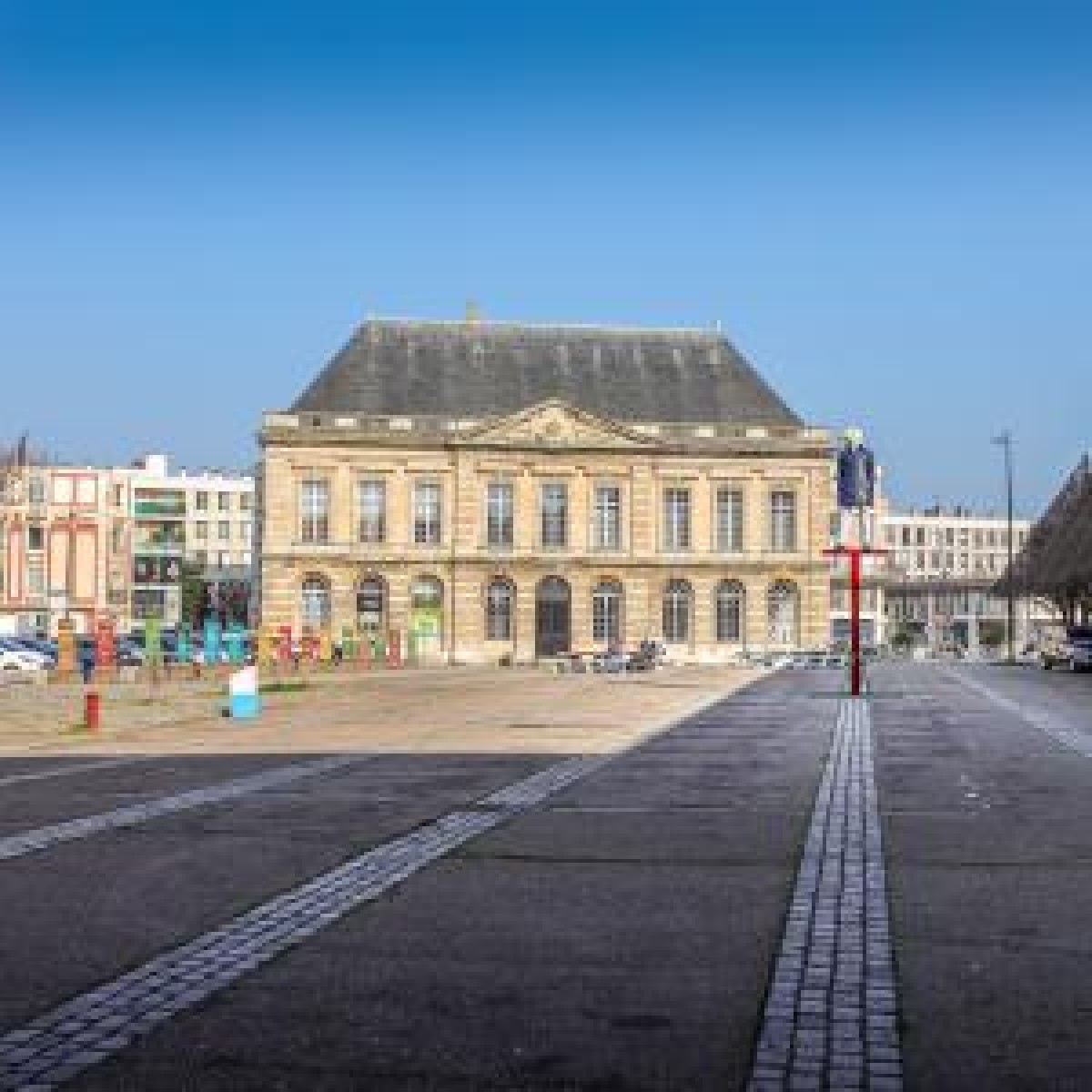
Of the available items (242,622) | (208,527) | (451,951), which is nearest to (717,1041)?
(451,951)

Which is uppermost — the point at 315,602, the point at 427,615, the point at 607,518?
the point at 607,518

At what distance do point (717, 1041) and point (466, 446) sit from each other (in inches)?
3206

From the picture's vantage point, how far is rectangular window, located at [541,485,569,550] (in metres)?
88.6

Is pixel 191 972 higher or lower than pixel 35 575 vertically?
lower

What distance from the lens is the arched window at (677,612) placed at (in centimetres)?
8956

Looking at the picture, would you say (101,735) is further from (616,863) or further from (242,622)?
(242,622)

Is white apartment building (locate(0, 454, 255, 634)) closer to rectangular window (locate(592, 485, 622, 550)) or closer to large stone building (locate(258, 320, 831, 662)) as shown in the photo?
large stone building (locate(258, 320, 831, 662))

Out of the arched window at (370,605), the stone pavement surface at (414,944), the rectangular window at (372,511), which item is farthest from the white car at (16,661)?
the stone pavement surface at (414,944)

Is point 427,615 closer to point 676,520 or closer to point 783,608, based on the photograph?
point 676,520

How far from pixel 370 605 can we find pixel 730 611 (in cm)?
1876

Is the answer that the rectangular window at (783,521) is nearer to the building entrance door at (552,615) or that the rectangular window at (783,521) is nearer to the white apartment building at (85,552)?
the building entrance door at (552,615)

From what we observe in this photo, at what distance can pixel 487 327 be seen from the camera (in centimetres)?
9044

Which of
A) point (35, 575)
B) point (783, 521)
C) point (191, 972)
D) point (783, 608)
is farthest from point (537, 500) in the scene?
point (191, 972)

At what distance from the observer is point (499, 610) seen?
Answer: 3474 inches
